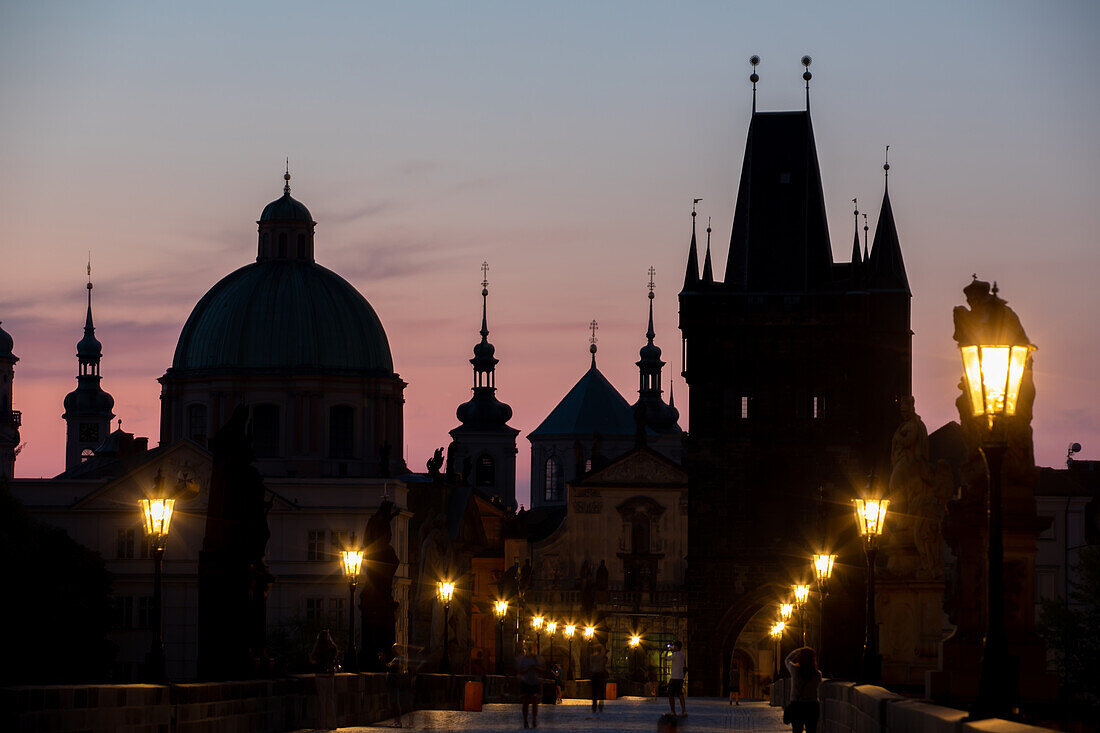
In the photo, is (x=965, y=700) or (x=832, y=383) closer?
(x=965, y=700)

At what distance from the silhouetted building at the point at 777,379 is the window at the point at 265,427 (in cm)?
3247

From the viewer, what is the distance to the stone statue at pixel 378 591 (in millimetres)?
45156

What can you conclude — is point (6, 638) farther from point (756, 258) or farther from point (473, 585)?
point (473, 585)

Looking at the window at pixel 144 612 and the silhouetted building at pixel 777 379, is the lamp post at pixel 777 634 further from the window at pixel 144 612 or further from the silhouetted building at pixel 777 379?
the window at pixel 144 612

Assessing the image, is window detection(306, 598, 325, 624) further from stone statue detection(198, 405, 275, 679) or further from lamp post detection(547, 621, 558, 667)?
stone statue detection(198, 405, 275, 679)

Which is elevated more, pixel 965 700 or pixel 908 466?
pixel 908 466

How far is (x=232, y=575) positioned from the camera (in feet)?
106

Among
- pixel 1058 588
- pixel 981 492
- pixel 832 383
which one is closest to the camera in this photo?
pixel 981 492

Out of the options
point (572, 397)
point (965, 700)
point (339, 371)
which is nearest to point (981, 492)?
point (965, 700)

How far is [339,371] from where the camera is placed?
12812 cm

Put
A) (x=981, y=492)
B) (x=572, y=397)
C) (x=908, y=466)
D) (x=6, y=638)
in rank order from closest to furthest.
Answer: (x=981, y=492), (x=908, y=466), (x=6, y=638), (x=572, y=397)

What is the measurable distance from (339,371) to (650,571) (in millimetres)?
24485

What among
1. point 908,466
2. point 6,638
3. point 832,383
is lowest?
point 6,638

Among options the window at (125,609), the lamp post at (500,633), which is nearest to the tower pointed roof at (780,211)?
the lamp post at (500,633)
